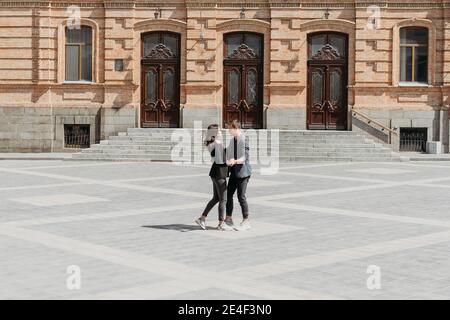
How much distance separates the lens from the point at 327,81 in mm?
32406

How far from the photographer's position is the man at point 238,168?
13250 mm

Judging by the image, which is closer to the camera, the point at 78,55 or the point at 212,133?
the point at 212,133

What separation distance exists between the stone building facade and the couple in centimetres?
1869

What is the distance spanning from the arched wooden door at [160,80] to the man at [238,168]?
19162 millimetres

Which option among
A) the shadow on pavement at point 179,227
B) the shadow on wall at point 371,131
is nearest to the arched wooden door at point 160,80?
the shadow on wall at point 371,131

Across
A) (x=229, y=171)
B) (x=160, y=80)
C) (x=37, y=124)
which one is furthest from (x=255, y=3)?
(x=229, y=171)

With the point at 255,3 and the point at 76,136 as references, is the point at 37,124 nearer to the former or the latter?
the point at 76,136

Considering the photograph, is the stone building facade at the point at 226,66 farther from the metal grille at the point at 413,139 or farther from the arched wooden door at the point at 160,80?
the metal grille at the point at 413,139

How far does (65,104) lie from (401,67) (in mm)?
13623

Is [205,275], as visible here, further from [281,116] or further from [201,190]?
[281,116]

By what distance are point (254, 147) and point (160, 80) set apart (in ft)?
16.4

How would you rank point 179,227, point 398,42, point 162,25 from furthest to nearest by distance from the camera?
1. point 162,25
2. point 398,42
3. point 179,227

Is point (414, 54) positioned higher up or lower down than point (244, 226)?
higher up

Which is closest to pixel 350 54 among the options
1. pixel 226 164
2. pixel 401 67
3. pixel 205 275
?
pixel 401 67
